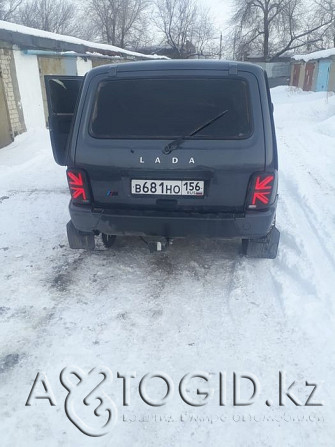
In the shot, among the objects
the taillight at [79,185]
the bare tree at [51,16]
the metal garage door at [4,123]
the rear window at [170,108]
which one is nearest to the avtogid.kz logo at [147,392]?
the taillight at [79,185]

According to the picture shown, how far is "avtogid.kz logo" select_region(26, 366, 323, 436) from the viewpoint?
2080 millimetres

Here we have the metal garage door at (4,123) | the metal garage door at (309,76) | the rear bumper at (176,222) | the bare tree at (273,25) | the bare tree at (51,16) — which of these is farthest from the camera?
the bare tree at (51,16)

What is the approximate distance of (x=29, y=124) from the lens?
1208 centimetres

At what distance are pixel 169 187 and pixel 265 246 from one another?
1.21 meters

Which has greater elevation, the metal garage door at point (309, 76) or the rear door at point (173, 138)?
the rear door at point (173, 138)

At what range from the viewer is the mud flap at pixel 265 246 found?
3539 mm

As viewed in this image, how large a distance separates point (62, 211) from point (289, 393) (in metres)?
3.92

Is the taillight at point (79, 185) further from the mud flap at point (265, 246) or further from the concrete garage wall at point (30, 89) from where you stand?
the concrete garage wall at point (30, 89)

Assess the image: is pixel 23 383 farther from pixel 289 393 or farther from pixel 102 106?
pixel 102 106

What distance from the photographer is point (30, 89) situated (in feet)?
39.7

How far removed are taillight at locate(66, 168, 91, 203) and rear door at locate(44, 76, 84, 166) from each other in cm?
63

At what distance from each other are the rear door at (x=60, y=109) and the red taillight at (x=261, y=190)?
1.92 metres

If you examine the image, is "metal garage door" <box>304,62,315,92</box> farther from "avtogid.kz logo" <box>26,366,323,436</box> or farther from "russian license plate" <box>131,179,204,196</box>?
"avtogid.kz logo" <box>26,366,323,436</box>

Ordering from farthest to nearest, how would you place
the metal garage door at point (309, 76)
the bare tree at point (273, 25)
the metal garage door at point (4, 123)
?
the bare tree at point (273, 25)
the metal garage door at point (309, 76)
the metal garage door at point (4, 123)
